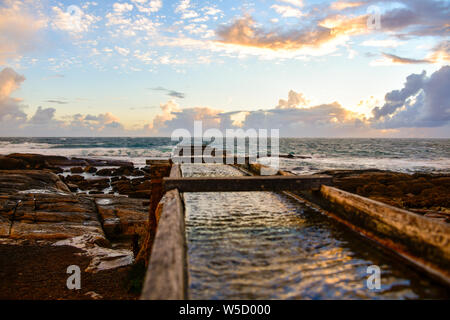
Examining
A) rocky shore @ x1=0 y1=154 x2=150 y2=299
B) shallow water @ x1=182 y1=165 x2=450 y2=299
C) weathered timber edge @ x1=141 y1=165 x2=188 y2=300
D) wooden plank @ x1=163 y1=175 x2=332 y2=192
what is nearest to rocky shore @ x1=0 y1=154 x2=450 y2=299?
rocky shore @ x1=0 y1=154 x2=150 y2=299

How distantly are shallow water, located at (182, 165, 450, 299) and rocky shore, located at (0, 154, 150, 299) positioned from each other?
2476mm

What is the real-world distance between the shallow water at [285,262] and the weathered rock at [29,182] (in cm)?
871

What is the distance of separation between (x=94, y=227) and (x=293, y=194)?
605cm

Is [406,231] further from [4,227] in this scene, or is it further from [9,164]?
[9,164]

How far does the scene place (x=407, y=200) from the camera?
1228cm

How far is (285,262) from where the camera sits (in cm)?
374

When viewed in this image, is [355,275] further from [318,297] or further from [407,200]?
[407,200]

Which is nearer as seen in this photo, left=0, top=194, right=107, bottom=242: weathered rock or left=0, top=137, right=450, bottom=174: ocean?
left=0, top=194, right=107, bottom=242: weathered rock

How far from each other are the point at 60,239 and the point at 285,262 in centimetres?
698

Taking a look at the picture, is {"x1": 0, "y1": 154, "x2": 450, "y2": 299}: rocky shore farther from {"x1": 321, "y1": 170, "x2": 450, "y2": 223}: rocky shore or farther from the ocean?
the ocean

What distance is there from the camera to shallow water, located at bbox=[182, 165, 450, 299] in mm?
3094

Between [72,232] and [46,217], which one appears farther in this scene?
[46,217]

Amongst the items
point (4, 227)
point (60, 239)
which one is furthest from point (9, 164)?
point (60, 239)

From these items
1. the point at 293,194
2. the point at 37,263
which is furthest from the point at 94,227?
the point at 293,194
